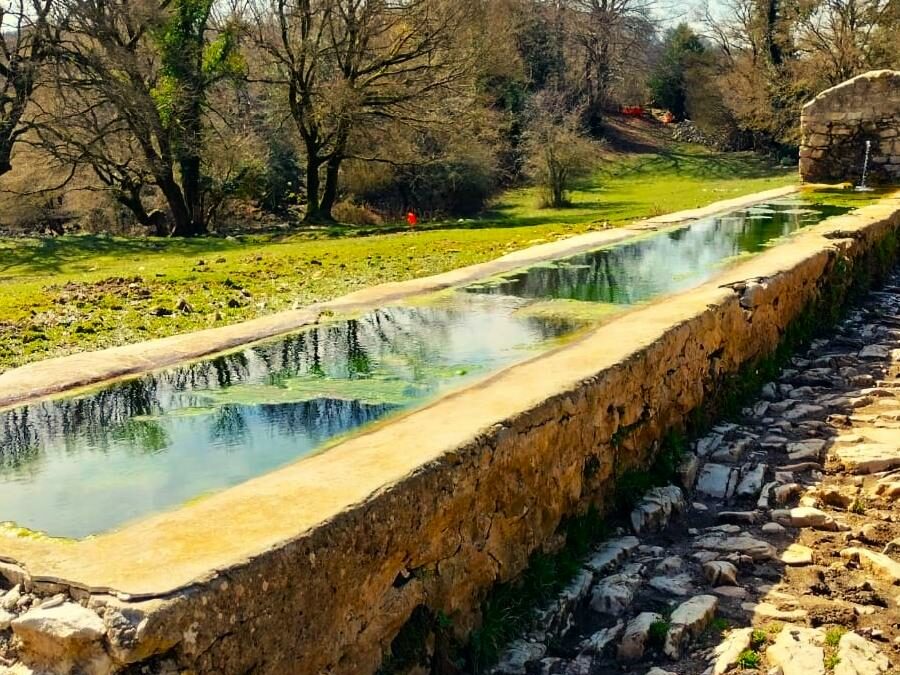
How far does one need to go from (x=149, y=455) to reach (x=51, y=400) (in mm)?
857

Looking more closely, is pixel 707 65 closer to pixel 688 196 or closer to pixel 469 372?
pixel 688 196

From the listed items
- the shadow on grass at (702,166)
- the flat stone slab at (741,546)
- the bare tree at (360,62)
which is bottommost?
the flat stone slab at (741,546)

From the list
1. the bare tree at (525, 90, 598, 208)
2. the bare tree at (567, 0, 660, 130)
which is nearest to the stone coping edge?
the bare tree at (525, 90, 598, 208)

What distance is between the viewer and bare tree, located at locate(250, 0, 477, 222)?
64.0 feet

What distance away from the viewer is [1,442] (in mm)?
4195

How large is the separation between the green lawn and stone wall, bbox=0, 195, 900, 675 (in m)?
3.48

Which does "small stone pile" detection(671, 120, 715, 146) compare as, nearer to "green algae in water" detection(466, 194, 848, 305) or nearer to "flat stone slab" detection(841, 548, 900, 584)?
"green algae in water" detection(466, 194, 848, 305)

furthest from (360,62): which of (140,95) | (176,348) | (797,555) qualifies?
(797,555)

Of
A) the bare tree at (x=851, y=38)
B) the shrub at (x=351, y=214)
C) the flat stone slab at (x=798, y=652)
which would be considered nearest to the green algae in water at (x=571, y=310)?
the flat stone slab at (x=798, y=652)

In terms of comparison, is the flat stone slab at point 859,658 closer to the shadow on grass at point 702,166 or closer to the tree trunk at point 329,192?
the tree trunk at point 329,192

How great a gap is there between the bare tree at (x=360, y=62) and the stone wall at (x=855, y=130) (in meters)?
7.24

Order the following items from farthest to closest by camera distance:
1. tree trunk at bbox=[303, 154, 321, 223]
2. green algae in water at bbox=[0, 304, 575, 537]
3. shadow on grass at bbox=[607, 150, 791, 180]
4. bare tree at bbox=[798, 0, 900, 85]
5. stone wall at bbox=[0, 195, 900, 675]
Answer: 1. shadow on grass at bbox=[607, 150, 791, 180]
2. bare tree at bbox=[798, 0, 900, 85]
3. tree trunk at bbox=[303, 154, 321, 223]
4. green algae in water at bbox=[0, 304, 575, 537]
5. stone wall at bbox=[0, 195, 900, 675]

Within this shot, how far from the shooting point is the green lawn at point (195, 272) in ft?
23.9

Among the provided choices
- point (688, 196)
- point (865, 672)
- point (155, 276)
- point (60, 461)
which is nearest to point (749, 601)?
point (865, 672)
